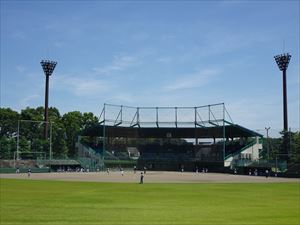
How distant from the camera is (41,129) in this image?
11200 centimetres

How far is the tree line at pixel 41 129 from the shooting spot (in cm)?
9718

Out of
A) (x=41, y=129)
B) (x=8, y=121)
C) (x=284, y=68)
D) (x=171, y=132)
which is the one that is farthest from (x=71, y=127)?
(x=284, y=68)

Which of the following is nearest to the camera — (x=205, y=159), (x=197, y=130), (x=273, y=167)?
(x=273, y=167)

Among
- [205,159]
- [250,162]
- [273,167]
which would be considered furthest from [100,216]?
[205,159]

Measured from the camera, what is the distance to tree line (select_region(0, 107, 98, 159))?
319 feet

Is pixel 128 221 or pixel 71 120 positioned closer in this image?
pixel 128 221

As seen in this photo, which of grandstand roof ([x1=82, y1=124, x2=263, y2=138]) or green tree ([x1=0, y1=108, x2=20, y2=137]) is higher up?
green tree ([x1=0, y1=108, x2=20, y2=137])

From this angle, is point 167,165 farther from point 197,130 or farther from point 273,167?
point 273,167

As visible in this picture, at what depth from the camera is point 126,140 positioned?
105500 mm

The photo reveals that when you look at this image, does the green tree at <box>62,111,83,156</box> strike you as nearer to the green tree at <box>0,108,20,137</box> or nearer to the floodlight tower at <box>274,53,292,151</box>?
the green tree at <box>0,108,20,137</box>

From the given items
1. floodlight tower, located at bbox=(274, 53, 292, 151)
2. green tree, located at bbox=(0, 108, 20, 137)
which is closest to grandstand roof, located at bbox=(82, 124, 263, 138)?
floodlight tower, located at bbox=(274, 53, 292, 151)

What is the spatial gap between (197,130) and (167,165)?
11.9 meters

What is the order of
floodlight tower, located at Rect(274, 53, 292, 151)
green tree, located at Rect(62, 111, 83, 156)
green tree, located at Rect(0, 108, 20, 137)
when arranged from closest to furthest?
floodlight tower, located at Rect(274, 53, 292, 151)
green tree, located at Rect(0, 108, 20, 137)
green tree, located at Rect(62, 111, 83, 156)

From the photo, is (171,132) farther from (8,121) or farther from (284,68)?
(8,121)
